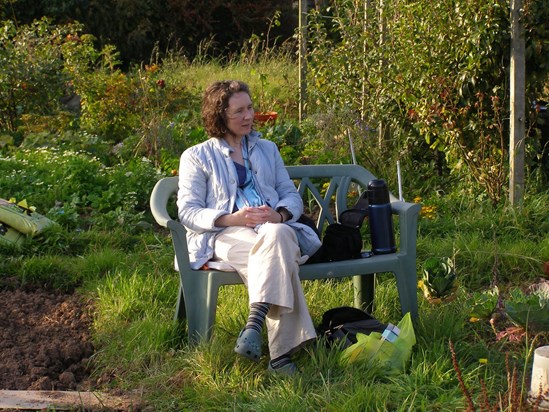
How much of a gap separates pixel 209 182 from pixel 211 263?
19.0 inches

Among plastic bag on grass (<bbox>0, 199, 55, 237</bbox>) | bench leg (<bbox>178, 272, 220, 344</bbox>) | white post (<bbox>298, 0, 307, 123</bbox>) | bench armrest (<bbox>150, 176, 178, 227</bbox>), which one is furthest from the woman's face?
white post (<bbox>298, 0, 307, 123</bbox>)

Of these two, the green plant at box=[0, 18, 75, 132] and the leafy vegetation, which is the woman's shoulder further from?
the green plant at box=[0, 18, 75, 132]

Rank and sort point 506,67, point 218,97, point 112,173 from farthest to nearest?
point 112,173, point 506,67, point 218,97

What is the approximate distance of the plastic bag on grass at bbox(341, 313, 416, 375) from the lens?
4.08m

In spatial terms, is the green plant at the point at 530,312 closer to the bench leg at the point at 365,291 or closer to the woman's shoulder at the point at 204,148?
the bench leg at the point at 365,291

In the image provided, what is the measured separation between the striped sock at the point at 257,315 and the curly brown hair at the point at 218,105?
3.57ft

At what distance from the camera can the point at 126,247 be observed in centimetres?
638

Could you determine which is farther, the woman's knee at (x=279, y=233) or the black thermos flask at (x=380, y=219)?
the black thermos flask at (x=380, y=219)

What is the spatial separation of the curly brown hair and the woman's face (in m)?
0.03

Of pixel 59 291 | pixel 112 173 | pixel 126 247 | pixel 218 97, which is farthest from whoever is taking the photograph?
pixel 112 173

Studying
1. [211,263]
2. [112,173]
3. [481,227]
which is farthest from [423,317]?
[112,173]

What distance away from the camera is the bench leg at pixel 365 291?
16.4ft

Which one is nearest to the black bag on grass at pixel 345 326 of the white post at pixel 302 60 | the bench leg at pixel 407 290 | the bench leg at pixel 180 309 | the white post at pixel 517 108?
the bench leg at pixel 407 290

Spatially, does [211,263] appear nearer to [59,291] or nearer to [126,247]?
[59,291]
